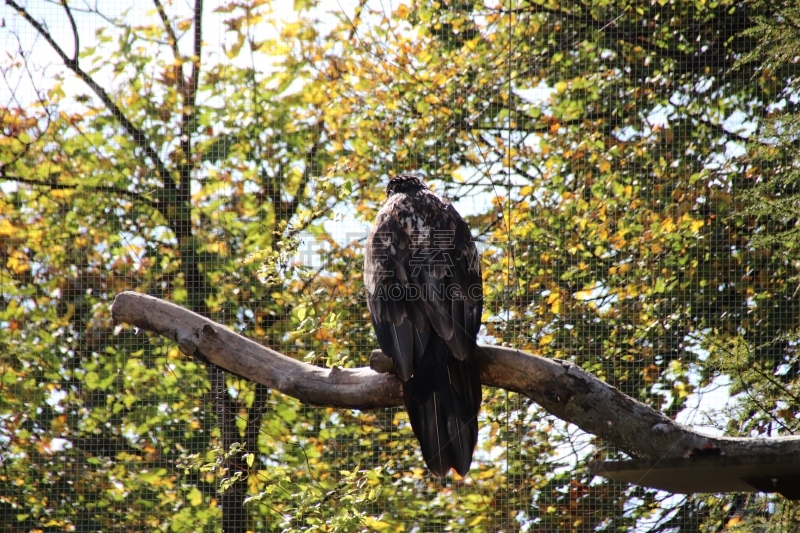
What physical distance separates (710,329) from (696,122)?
950mm

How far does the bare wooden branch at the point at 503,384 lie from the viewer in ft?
5.57

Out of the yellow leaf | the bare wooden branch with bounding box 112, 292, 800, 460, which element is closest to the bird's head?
the bare wooden branch with bounding box 112, 292, 800, 460

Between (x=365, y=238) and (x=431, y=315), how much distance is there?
1446 mm

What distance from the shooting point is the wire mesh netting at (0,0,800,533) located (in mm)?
3270

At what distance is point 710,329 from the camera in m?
3.25

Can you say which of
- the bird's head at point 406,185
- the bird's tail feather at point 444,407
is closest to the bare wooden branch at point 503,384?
the bird's tail feather at point 444,407

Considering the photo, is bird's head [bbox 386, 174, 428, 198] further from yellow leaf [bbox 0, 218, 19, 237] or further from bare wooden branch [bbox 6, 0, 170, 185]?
yellow leaf [bbox 0, 218, 19, 237]

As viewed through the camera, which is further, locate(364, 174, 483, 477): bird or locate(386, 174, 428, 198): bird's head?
locate(386, 174, 428, 198): bird's head

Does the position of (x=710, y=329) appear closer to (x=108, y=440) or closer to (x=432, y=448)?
(x=432, y=448)

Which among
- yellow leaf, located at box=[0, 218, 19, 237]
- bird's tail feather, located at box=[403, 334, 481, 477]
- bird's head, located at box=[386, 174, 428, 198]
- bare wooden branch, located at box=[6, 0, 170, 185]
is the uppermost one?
bare wooden branch, located at box=[6, 0, 170, 185]

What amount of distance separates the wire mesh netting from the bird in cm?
90

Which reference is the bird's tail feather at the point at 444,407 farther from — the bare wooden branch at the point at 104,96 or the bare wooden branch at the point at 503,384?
the bare wooden branch at the point at 104,96

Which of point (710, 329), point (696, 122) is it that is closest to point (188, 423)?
point (710, 329)

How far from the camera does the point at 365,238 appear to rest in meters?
3.43
